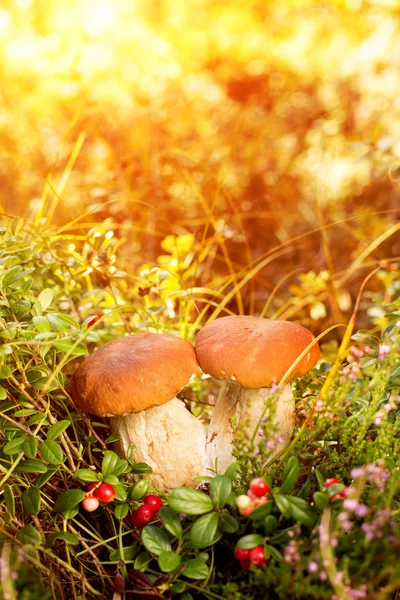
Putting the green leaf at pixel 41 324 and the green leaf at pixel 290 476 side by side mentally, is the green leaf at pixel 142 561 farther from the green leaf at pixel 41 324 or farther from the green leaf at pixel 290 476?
the green leaf at pixel 41 324

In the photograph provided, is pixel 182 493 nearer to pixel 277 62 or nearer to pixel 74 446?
pixel 74 446

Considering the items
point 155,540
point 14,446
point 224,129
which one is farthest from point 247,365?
point 224,129

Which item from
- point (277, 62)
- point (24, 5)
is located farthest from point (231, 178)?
point (24, 5)

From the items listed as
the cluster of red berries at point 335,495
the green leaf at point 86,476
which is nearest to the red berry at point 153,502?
the green leaf at point 86,476

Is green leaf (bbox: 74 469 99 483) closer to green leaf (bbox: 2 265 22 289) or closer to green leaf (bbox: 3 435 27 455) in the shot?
green leaf (bbox: 3 435 27 455)

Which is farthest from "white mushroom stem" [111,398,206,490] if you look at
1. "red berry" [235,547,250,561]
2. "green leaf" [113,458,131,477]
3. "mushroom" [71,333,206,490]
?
"red berry" [235,547,250,561]

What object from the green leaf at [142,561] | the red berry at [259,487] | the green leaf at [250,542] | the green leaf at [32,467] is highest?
the red berry at [259,487]
